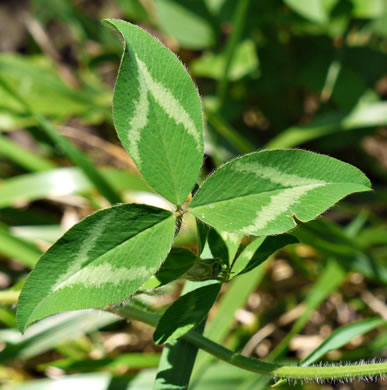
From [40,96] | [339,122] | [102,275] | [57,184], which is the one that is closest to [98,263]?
[102,275]

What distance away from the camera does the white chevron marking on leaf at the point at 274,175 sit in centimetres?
53

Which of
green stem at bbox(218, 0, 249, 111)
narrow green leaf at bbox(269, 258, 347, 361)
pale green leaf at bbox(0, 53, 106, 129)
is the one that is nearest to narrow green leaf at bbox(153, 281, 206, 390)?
A: narrow green leaf at bbox(269, 258, 347, 361)

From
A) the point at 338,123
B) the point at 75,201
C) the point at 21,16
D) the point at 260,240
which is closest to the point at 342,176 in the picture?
the point at 260,240

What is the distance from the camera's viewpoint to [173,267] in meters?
0.55

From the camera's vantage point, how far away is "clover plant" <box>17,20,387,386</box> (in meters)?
0.50

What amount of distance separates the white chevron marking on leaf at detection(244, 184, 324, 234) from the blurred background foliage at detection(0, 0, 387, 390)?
63 cm

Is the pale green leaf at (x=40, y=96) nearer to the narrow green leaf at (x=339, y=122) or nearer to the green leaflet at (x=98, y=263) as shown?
the narrow green leaf at (x=339, y=122)

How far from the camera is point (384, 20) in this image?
1.49 m

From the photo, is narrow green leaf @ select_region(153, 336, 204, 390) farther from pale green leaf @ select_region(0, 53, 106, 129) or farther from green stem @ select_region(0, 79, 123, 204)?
pale green leaf @ select_region(0, 53, 106, 129)

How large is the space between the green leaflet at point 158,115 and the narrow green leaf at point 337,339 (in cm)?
27

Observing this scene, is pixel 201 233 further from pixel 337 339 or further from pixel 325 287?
pixel 325 287

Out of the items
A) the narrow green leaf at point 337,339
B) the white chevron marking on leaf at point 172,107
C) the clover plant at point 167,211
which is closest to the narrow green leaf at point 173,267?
the clover plant at point 167,211

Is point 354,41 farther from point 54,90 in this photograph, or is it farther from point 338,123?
point 54,90

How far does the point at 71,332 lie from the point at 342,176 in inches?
33.4
